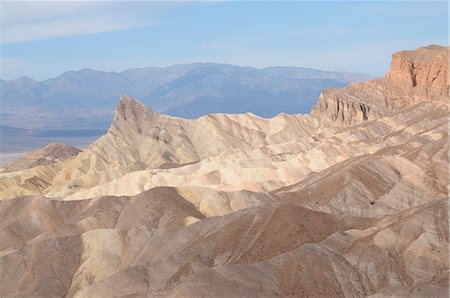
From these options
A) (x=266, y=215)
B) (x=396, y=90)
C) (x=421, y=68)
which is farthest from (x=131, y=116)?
(x=266, y=215)

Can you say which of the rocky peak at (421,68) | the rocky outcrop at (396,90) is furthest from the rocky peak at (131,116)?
the rocky peak at (421,68)

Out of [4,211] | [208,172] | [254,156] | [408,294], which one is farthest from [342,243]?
[254,156]

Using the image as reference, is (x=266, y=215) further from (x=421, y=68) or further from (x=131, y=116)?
(x=131, y=116)

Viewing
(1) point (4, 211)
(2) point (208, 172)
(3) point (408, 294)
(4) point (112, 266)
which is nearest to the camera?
(3) point (408, 294)

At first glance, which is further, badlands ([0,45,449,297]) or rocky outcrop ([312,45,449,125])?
rocky outcrop ([312,45,449,125])

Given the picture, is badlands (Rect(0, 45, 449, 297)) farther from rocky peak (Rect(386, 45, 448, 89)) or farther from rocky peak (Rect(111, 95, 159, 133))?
rocky peak (Rect(111, 95, 159, 133))

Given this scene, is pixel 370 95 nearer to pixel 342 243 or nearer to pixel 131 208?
pixel 131 208

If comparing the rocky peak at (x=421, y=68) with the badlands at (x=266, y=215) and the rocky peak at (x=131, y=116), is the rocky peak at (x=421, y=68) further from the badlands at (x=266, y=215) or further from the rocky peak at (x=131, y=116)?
the rocky peak at (x=131, y=116)

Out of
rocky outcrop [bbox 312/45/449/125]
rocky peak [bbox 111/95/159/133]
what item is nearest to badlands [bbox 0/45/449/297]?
rocky outcrop [bbox 312/45/449/125]
